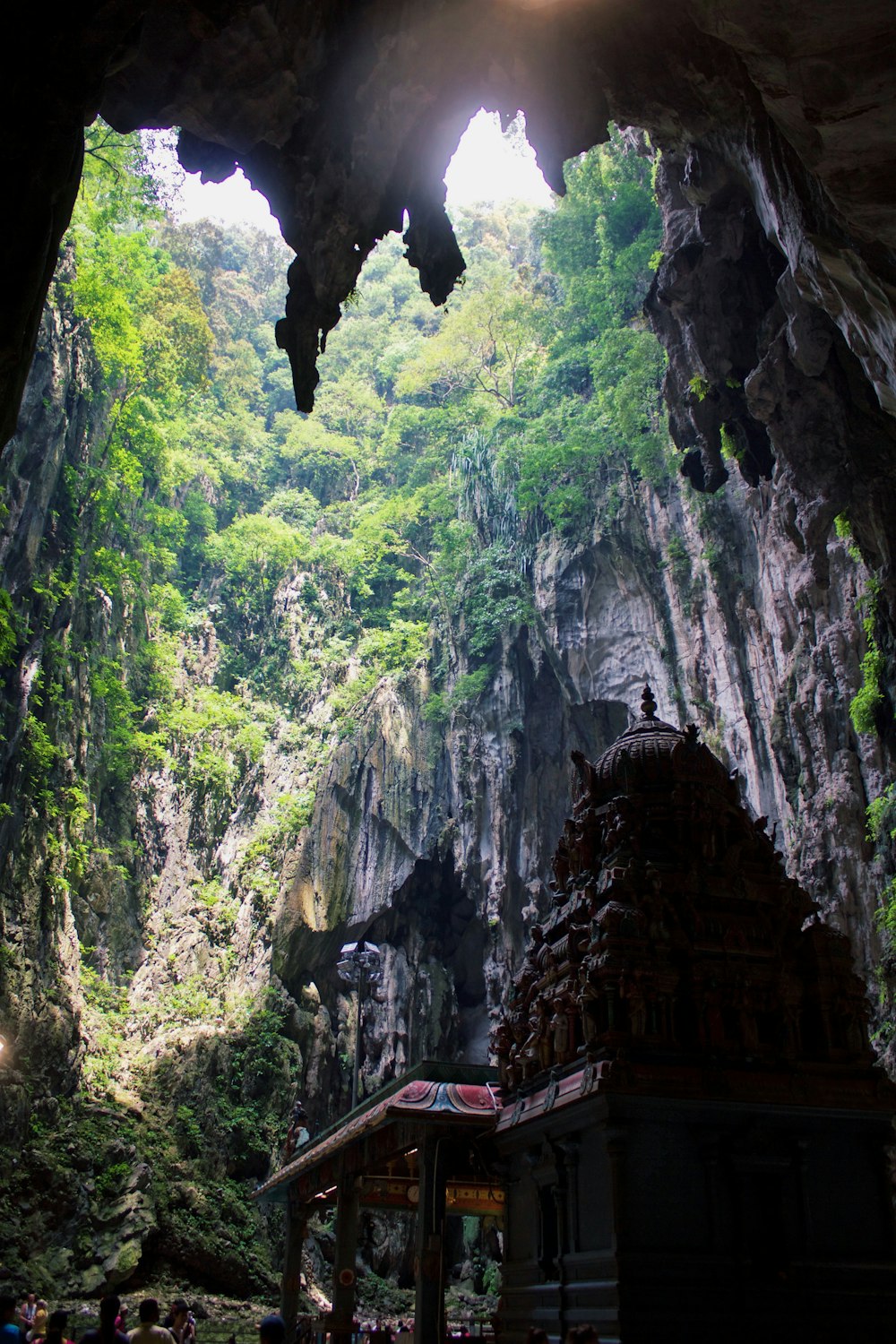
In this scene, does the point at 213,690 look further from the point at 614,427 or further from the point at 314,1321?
the point at 314,1321

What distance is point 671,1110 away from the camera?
25.9 feet

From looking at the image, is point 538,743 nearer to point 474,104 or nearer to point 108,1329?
point 474,104

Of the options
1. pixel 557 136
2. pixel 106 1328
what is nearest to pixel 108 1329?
pixel 106 1328

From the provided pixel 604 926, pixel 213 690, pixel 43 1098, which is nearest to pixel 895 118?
pixel 604 926

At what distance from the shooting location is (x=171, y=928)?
2373 centimetres

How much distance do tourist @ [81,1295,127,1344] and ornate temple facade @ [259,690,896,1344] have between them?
402cm

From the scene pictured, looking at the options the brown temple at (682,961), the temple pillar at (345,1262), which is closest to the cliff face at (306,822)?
the brown temple at (682,961)

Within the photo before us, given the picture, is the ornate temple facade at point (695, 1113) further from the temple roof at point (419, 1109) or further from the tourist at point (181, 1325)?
the tourist at point (181, 1325)

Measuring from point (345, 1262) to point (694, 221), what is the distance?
1595 cm

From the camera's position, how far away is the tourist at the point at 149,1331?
5027mm

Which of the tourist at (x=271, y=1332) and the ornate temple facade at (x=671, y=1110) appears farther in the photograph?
the ornate temple facade at (x=671, y=1110)

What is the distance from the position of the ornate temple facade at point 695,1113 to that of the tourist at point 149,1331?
12.0 ft

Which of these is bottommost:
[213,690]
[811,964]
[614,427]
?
[811,964]

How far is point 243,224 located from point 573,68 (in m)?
45.9
